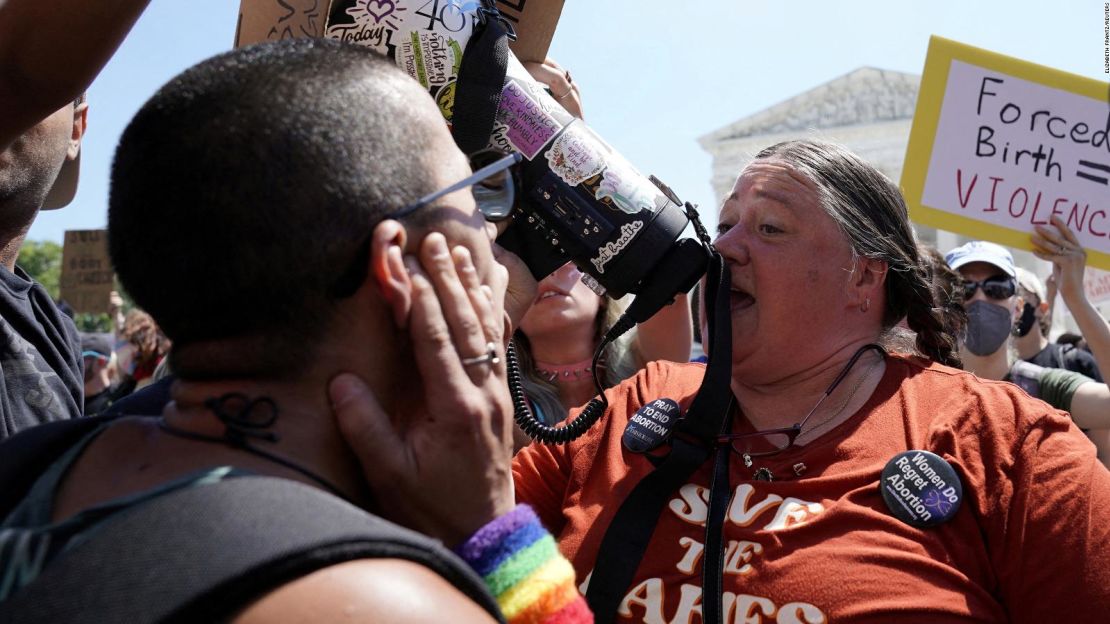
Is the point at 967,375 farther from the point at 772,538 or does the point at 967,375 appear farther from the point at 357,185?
the point at 357,185

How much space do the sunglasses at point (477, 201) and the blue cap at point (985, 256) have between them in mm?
3574

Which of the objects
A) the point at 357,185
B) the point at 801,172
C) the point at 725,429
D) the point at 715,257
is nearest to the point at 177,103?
the point at 357,185

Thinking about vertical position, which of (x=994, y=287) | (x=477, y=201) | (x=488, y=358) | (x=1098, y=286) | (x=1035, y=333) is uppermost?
(x=477, y=201)

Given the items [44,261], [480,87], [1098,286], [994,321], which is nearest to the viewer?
[480,87]

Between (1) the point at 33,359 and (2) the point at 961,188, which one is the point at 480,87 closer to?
(1) the point at 33,359

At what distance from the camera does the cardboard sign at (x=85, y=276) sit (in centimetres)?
900

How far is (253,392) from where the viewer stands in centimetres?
121

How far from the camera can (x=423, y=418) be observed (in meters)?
1.30

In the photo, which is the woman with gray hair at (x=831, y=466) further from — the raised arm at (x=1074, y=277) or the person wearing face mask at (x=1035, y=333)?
the person wearing face mask at (x=1035, y=333)

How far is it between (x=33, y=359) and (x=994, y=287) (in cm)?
398

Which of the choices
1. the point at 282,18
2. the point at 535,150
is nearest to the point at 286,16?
the point at 282,18

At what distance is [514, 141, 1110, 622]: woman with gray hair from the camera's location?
2.03 metres

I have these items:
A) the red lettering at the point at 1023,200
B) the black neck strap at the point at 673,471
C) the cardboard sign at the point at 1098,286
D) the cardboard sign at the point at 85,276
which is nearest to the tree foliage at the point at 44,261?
the cardboard sign at the point at 85,276

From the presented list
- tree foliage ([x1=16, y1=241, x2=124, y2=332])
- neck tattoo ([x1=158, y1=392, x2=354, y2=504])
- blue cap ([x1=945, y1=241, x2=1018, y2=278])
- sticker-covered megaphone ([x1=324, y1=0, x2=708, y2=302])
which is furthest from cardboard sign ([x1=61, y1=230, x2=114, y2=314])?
tree foliage ([x1=16, y1=241, x2=124, y2=332])
